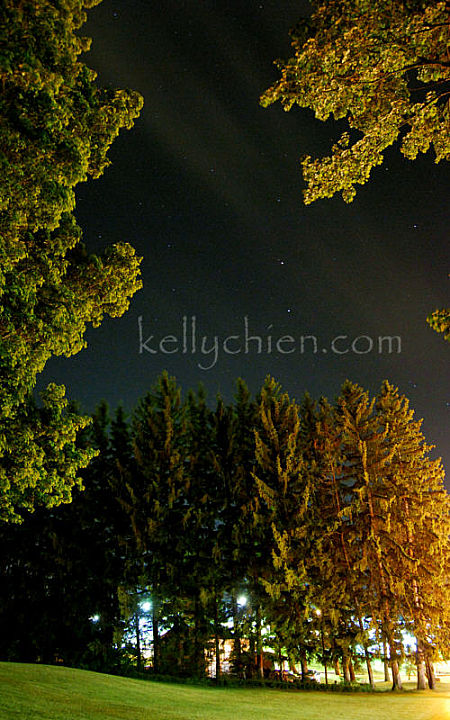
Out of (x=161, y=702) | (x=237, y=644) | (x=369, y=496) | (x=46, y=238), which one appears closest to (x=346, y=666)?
(x=237, y=644)

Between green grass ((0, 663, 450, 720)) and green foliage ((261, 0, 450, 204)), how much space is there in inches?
479

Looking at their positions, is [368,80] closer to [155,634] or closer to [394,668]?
[155,634]

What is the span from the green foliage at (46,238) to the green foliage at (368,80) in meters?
4.47

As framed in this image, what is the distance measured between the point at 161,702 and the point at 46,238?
532 inches

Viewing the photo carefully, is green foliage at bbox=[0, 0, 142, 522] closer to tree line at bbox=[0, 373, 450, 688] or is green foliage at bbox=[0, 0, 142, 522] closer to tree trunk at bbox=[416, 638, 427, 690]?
tree line at bbox=[0, 373, 450, 688]

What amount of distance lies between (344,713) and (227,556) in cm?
1237

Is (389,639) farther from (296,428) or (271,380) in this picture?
(271,380)

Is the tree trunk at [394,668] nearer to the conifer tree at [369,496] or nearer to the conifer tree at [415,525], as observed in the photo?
the conifer tree at [369,496]

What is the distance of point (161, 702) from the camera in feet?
52.1

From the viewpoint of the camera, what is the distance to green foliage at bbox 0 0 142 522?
34.0 ft

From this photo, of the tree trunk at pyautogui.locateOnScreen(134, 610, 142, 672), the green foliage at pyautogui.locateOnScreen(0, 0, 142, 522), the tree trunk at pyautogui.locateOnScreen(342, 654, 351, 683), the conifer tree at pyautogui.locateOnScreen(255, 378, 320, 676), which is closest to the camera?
the green foliage at pyautogui.locateOnScreen(0, 0, 142, 522)

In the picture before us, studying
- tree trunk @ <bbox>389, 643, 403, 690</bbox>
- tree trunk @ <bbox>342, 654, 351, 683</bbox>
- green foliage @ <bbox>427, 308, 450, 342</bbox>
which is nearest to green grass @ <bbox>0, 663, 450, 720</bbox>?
tree trunk @ <bbox>342, 654, 351, 683</bbox>

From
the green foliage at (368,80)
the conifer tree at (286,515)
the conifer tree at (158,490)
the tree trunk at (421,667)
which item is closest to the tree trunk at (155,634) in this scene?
the conifer tree at (158,490)

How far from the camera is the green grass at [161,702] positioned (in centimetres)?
1216
